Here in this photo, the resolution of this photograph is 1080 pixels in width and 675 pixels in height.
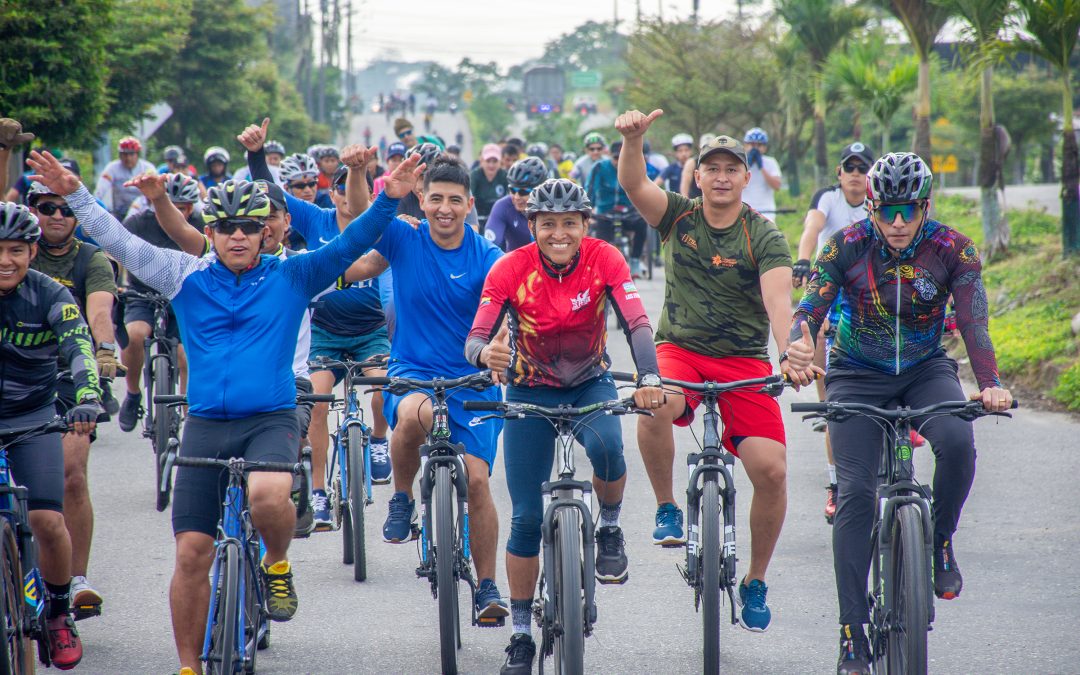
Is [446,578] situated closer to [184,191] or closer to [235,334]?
[235,334]

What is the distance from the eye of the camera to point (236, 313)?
5.70 metres

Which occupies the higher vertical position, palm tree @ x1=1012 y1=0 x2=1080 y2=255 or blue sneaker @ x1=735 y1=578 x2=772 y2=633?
palm tree @ x1=1012 y1=0 x2=1080 y2=255

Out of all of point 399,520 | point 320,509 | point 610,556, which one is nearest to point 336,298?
point 320,509

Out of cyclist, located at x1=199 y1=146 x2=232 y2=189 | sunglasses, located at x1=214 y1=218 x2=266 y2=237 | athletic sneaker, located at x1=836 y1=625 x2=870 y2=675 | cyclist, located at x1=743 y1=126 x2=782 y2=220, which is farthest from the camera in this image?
cyclist, located at x1=199 y1=146 x2=232 y2=189

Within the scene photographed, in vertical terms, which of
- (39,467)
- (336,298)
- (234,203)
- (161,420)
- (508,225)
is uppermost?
(234,203)

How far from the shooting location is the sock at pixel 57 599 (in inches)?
238

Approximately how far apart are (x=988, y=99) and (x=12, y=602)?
16.6m

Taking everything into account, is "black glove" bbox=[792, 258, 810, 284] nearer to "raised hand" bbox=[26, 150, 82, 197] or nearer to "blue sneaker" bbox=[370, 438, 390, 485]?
"blue sneaker" bbox=[370, 438, 390, 485]

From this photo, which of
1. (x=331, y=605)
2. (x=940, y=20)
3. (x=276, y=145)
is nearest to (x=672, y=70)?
(x=940, y=20)

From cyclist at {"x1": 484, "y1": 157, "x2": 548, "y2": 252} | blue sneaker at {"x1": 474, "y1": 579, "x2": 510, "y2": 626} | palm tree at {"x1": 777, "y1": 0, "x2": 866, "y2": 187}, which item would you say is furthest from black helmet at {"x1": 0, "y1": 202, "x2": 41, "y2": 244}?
palm tree at {"x1": 777, "y1": 0, "x2": 866, "y2": 187}

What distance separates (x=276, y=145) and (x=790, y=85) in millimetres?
20806

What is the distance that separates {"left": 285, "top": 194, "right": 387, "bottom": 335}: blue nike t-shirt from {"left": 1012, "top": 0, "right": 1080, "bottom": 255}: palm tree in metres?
10.3

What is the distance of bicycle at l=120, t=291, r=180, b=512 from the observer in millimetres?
9375

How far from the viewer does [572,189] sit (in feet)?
19.6
